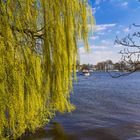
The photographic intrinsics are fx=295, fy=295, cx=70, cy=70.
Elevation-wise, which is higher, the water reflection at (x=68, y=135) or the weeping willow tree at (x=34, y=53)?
the weeping willow tree at (x=34, y=53)

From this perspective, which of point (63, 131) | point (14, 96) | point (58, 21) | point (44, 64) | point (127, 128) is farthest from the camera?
point (127, 128)

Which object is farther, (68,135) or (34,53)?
(68,135)

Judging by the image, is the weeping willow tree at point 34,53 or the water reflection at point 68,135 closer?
the weeping willow tree at point 34,53

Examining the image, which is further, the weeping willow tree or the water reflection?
the water reflection

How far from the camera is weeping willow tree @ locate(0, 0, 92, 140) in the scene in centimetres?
444

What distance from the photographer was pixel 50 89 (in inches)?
238

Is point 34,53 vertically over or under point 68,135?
over

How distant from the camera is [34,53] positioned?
546 centimetres

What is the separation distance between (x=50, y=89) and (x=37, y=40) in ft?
3.71

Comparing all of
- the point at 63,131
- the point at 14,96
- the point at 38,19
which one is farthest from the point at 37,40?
the point at 63,131

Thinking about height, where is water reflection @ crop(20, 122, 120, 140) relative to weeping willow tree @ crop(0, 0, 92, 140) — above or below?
below

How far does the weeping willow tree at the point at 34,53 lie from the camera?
14.6 feet

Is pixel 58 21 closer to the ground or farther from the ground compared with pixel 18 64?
farther from the ground

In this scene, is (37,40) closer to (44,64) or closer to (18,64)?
(44,64)
